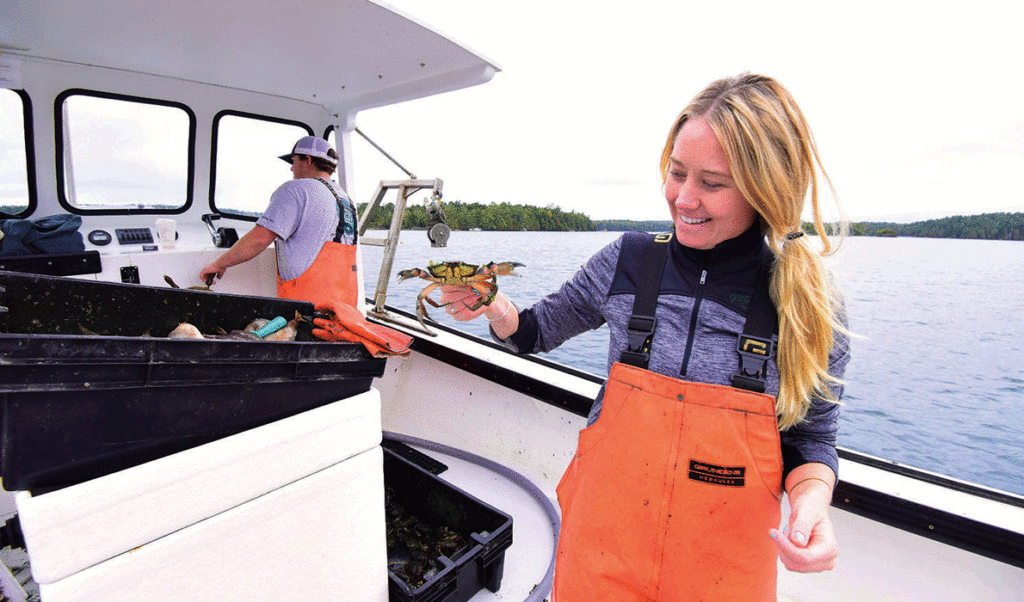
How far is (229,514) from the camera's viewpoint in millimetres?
1187

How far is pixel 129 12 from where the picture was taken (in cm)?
252

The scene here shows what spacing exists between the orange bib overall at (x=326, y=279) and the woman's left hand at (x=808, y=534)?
3.33 meters

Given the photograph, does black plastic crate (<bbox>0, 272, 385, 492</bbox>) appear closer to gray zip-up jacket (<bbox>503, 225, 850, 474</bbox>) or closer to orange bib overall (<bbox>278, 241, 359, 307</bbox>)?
gray zip-up jacket (<bbox>503, 225, 850, 474</bbox>)

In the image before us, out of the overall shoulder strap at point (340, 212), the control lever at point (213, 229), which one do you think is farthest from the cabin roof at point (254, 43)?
the control lever at point (213, 229)

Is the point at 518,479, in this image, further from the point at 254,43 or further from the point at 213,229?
the point at 213,229

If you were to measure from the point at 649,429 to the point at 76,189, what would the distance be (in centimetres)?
472

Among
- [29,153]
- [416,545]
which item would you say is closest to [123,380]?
[416,545]

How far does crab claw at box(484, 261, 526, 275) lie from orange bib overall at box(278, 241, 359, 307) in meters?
2.21

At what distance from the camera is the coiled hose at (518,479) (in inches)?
91.0

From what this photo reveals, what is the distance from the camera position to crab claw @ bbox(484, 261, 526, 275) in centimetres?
182

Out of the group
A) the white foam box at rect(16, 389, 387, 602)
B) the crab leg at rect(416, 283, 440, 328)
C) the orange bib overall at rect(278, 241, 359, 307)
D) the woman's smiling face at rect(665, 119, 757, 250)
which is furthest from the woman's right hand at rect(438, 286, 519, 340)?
the orange bib overall at rect(278, 241, 359, 307)

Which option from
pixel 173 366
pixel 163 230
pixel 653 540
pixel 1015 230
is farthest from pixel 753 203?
pixel 1015 230

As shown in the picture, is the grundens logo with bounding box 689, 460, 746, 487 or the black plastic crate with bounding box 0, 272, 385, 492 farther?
the grundens logo with bounding box 689, 460, 746, 487

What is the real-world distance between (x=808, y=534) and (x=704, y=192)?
34.6 inches
